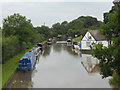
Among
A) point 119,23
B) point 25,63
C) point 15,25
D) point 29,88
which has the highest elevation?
point 15,25

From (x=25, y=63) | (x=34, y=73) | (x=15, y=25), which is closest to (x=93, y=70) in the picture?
(x=34, y=73)

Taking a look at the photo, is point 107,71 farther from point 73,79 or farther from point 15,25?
point 15,25

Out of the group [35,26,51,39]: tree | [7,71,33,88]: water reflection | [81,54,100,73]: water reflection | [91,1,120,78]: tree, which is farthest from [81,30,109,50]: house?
[35,26,51,39]: tree

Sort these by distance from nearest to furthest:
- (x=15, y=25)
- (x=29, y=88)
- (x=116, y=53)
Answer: (x=116, y=53), (x=29, y=88), (x=15, y=25)

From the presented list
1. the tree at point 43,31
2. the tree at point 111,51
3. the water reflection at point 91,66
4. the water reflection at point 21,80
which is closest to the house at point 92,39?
the water reflection at point 91,66

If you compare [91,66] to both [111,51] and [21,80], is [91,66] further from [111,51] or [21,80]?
[111,51]

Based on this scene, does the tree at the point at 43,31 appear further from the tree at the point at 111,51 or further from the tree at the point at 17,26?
the tree at the point at 111,51

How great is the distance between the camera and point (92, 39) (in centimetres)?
2511

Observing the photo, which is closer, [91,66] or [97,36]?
[91,66]

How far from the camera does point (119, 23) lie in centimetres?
686

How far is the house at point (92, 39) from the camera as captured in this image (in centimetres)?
2371

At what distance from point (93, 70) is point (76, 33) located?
4169cm

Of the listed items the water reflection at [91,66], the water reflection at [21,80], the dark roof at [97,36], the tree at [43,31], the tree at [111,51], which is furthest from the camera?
the tree at [43,31]

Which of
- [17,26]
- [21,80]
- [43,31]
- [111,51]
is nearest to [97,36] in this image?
[17,26]
